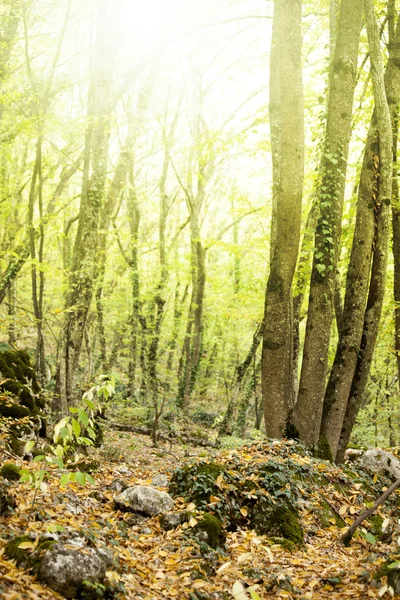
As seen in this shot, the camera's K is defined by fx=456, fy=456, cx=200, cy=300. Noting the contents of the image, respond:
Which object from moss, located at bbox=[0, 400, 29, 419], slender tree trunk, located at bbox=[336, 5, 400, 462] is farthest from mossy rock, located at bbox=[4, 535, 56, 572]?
slender tree trunk, located at bbox=[336, 5, 400, 462]

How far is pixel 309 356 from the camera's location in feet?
21.2

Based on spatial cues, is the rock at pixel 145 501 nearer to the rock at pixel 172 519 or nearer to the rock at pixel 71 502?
the rock at pixel 172 519

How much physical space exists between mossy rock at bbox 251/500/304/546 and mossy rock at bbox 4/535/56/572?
233 cm

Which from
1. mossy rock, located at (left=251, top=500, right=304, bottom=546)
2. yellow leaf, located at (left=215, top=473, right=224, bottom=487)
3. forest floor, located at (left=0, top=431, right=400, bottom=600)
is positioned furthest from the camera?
yellow leaf, located at (left=215, top=473, right=224, bottom=487)

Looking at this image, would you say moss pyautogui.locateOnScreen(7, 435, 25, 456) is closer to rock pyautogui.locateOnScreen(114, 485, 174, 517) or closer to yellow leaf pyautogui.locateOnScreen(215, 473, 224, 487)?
rock pyautogui.locateOnScreen(114, 485, 174, 517)

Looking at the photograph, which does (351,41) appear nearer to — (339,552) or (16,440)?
(339,552)

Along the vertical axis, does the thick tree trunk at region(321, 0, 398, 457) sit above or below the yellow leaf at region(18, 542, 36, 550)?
above

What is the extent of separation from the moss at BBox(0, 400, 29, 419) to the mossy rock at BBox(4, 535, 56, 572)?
3795 millimetres

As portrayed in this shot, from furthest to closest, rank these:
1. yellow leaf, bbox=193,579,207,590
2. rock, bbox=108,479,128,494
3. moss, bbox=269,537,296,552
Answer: rock, bbox=108,479,128,494 < moss, bbox=269,537,296,552 < yellow leaf, bbox=193,579,207,590

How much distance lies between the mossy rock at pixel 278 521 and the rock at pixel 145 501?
901mm

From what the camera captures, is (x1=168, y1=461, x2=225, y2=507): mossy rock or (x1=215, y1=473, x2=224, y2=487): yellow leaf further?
(x1=215, y1=473, x2=224, y2=487): yellow leaf

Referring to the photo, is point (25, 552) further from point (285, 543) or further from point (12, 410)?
point (12, 410)

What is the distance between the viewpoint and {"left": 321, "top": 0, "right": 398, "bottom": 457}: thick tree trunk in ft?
21.9

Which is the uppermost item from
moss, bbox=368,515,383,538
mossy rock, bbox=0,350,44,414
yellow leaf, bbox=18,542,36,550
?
mossy rock, bbox=0,350,44,414
